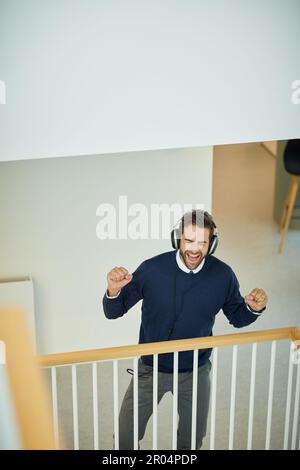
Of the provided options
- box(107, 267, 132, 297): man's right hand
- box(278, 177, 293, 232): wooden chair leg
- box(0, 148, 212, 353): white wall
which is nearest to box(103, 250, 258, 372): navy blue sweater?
box(107, 267, 132, 297): man's right hand

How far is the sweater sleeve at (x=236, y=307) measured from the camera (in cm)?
271

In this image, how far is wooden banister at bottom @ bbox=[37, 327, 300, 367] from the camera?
82.9 inches

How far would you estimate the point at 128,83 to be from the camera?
73.8 inches

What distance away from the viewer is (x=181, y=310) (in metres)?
2.68

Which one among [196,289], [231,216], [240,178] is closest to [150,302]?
[196,289]

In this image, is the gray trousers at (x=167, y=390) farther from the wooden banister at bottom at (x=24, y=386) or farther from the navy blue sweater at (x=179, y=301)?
the wooden banister at bottom at (x=24, y=386)

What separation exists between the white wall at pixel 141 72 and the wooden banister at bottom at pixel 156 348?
63cm

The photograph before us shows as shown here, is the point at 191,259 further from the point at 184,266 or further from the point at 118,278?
the point at 118,278

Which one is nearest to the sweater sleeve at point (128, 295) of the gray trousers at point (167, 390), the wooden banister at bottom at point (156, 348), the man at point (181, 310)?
the man at point (181, 310)

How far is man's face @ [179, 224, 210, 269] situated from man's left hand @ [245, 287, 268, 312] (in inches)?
10.3

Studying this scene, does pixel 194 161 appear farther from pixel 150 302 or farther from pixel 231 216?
pixel 231 216

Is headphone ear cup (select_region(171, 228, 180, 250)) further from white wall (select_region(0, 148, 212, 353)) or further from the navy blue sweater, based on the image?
white wall (select_region(0, 148, 212, 353))

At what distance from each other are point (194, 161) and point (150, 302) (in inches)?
46.4

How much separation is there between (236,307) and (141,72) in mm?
1201
